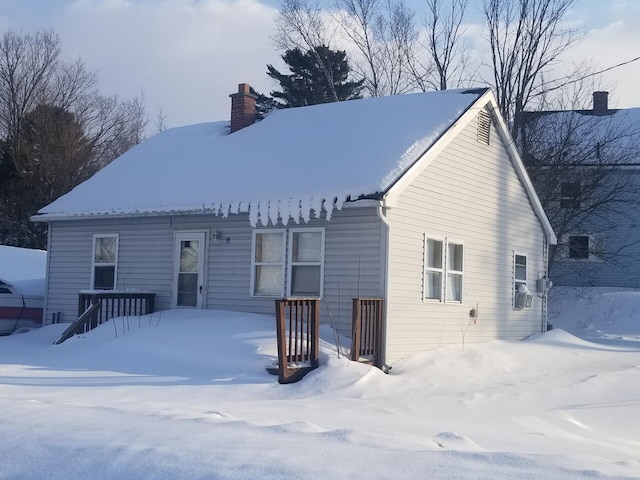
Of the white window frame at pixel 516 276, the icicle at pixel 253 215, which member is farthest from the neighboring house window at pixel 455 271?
the icicle at pixel 253 215

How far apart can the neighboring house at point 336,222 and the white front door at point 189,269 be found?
29 mm

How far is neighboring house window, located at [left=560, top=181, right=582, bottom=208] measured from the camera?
2567cm

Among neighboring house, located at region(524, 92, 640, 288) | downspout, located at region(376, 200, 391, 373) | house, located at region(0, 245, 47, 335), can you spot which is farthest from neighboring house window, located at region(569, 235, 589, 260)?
house, located at region(0, 245, 47, 335)

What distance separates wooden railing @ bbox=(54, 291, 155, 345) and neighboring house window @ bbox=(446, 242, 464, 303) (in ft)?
19.7

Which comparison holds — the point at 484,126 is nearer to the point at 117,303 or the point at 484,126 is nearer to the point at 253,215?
the point at 253,215

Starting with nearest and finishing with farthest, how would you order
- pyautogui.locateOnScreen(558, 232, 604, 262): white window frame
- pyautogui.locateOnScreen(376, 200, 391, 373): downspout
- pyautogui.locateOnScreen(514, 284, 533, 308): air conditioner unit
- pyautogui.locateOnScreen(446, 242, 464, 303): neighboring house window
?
Answer: pyautogui.locateOnScreen(376, 200, 391, 373): downspout, pyautogui.locateOnScreen(446, 242, 464, 303): neighboring house window, pyautogui.locateOnScreen(514, 284, 533, 308): air conditioner unit, pyautogui.locateOnScreen(558, 232, 604, 262): white window frame

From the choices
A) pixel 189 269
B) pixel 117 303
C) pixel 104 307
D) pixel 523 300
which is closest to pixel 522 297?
pixel 523 300

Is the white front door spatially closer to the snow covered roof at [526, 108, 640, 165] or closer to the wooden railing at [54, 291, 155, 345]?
the wooden railing at [54, 291, 155, 345]

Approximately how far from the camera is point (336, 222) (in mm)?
13531

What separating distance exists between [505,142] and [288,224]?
5.88 metres

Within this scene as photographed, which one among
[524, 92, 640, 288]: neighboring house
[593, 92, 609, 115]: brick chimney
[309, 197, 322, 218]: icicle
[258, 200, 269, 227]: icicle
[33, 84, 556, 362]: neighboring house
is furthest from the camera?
[593, 92, 609, 115]: brick chimney

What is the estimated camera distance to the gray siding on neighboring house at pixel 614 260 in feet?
96.2

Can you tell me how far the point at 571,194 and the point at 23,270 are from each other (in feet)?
56.6

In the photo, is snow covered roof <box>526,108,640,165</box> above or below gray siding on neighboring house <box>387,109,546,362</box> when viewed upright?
above
